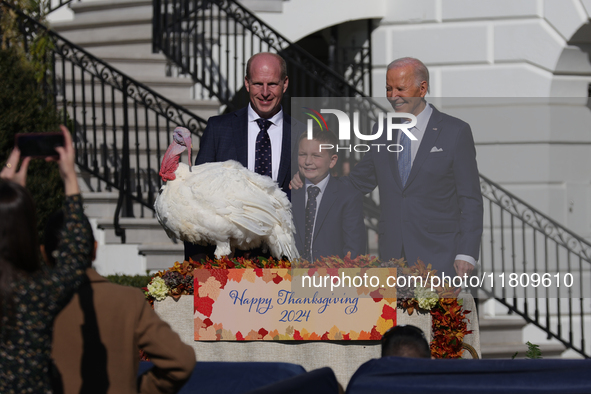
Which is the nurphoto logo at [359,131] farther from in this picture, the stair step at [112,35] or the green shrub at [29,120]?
the stair step at [112,35]

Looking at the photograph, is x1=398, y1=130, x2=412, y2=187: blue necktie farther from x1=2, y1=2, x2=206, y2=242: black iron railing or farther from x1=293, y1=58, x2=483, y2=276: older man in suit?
x1=2, y1=2, x2=206, y2=242: black iron railing

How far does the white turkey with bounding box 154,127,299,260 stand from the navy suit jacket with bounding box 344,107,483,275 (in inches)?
23.5

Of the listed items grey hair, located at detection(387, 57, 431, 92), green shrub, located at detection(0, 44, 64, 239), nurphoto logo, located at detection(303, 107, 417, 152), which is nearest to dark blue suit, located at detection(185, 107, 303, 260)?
nurphoto logo, located at detection(303, 107, 417, 152)

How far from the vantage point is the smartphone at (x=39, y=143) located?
2154 mm

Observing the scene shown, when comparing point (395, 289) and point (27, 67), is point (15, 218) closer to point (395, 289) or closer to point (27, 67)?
point (395, 289)

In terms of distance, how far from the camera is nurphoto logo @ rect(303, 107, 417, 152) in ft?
11.2

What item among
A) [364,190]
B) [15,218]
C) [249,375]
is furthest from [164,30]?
[15,218]

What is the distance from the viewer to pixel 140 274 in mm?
6816

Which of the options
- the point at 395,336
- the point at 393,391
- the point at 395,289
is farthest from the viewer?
the point at 395,289

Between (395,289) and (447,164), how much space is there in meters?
0.69

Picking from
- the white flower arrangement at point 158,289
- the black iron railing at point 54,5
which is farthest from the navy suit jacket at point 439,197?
the black iron railing at point 54,5

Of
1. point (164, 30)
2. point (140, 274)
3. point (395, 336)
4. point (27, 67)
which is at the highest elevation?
point (164, 30)

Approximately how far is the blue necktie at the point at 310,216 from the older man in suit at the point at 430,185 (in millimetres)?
362

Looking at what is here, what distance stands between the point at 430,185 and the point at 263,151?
1016 mm
